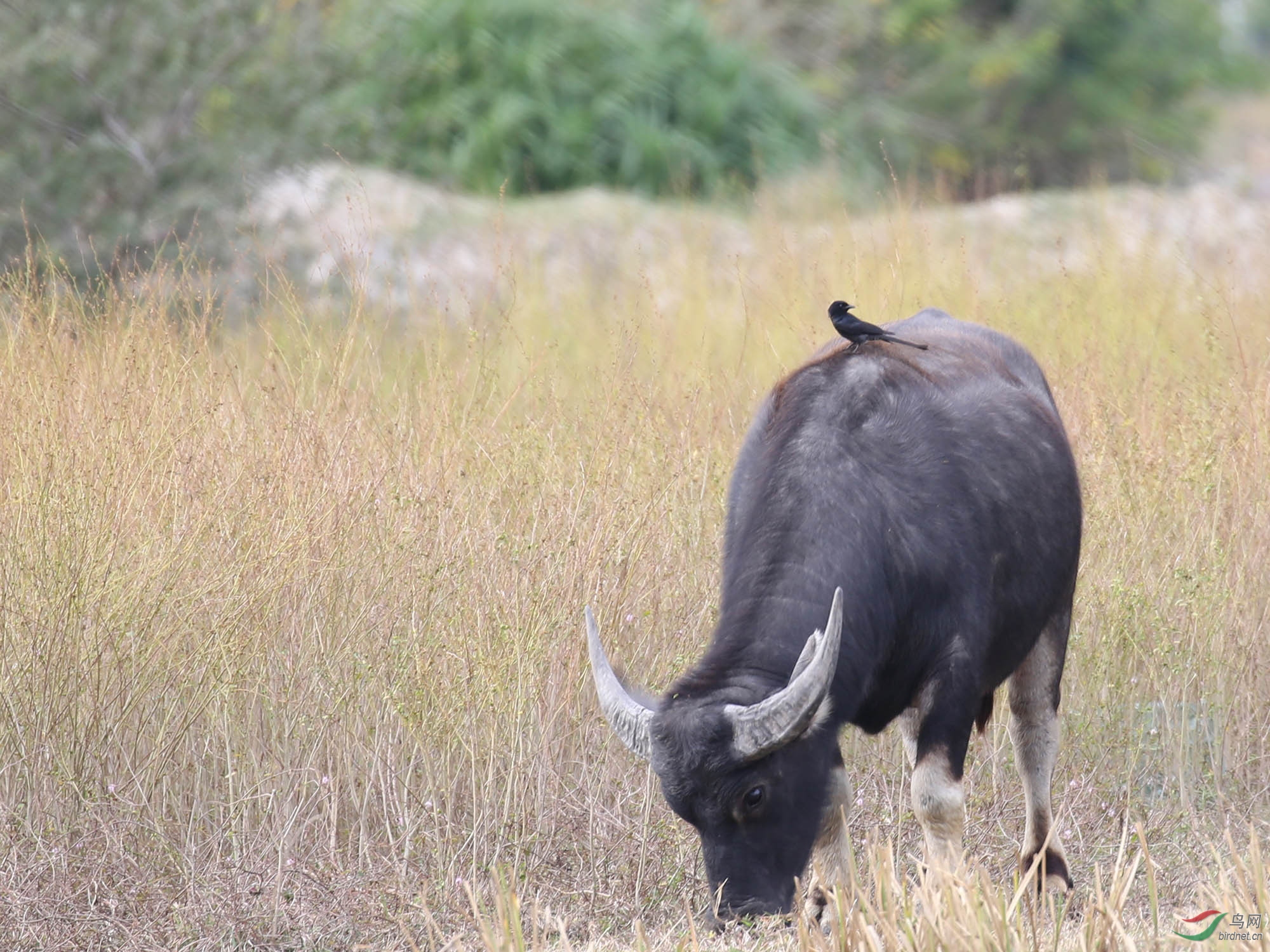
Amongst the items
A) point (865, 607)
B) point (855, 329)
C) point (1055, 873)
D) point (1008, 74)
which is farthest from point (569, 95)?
point (865, 607)

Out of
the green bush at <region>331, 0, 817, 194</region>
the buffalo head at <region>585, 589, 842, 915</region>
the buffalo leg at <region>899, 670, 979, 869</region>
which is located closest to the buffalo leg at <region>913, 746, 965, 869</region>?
the buffalo leg at <region>899, 670, 979, 869</region>

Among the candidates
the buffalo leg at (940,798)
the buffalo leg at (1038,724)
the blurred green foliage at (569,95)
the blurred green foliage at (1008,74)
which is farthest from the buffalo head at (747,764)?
the blurred green foliage at (1008,74)

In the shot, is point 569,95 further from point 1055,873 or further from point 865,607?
point 865,607

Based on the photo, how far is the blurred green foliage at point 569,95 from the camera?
10.4m

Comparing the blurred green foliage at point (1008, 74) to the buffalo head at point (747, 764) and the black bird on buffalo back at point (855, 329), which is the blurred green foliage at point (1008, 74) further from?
the buffalo head at point (747, 764)

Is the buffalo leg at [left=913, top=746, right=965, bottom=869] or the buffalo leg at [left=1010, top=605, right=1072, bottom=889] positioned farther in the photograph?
the buffalo leg at [left=1010, top=605, right=1072, bottom=889]

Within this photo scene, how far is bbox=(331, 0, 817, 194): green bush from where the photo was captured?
16344mm

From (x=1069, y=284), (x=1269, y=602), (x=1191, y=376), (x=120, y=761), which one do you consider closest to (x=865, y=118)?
(x=1069, y=284)

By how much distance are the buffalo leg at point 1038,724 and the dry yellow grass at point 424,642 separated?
0.23m

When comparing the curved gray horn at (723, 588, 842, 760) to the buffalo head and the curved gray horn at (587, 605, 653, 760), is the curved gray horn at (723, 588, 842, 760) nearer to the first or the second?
the buffalo head

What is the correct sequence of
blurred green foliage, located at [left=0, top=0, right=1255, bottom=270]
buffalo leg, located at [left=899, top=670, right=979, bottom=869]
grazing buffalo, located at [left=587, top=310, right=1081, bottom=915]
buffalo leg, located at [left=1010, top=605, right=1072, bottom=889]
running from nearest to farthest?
1. grazing buffalo, located at [left=587, top=310, right=1081, bottom=915]
2. buffalo leg, located at [left=899, top=670, right=979, bottom=869]
3. buffalo leg, located at [left=1010, top=605, right=1072, bottom=889]
4. blurred green foliage, located at [left=0, top=0, right=1255, bottom=270]

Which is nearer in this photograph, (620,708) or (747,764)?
(747,764)

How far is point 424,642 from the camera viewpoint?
5.20 metres

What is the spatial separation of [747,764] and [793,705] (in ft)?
0.72
